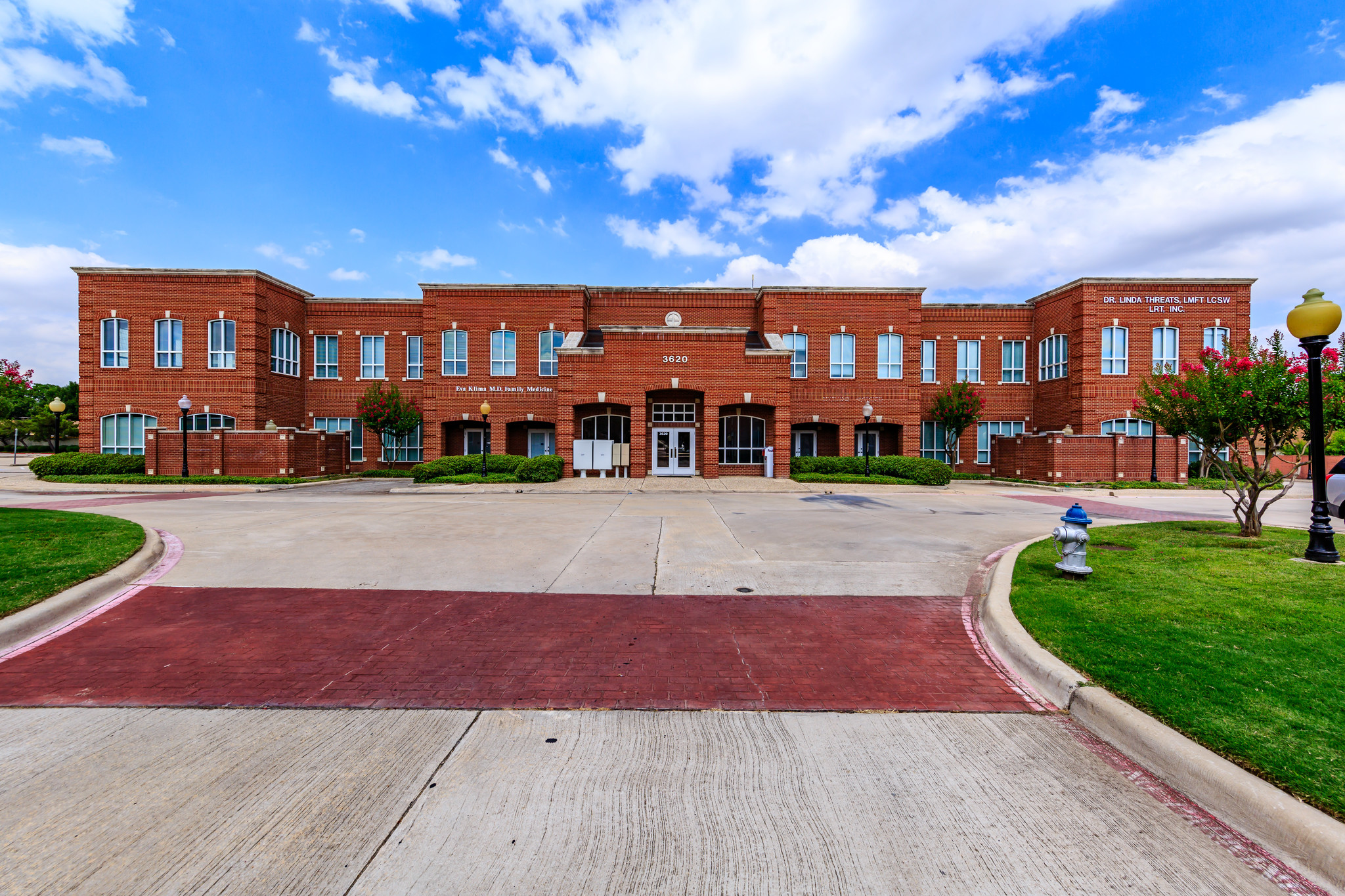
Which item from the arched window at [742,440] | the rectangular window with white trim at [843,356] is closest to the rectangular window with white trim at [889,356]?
the rectangular window with white trim at [843,356]

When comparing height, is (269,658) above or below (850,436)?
below

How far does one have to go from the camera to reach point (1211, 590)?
248 inches

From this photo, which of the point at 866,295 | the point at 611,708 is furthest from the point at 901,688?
the point at 866,295

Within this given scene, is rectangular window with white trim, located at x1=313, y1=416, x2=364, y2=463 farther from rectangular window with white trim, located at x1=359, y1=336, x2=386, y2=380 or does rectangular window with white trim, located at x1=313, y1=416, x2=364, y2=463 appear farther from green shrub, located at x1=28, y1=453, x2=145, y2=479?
green shrub, located at x1=28, y1=453, x2=145, y2=479

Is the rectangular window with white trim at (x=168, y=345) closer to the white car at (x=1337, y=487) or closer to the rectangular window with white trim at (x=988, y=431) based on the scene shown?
the rectangular window with white trim at (x=988, y=431)

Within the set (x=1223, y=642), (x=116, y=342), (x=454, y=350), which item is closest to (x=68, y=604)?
(x=1223, y=642)

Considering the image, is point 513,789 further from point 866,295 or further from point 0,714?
point 866,295

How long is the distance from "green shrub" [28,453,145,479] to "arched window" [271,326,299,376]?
290 inches

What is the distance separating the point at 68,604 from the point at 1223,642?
11.2 metres

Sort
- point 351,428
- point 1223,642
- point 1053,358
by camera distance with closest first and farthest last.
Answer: point 1223,642
point 1053,358
point 351,428

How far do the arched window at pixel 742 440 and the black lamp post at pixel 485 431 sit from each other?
38.7ft

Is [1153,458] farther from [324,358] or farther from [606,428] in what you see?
[324,358]

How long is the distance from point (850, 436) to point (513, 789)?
30.1 metres

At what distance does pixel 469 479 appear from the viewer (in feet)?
81.1
